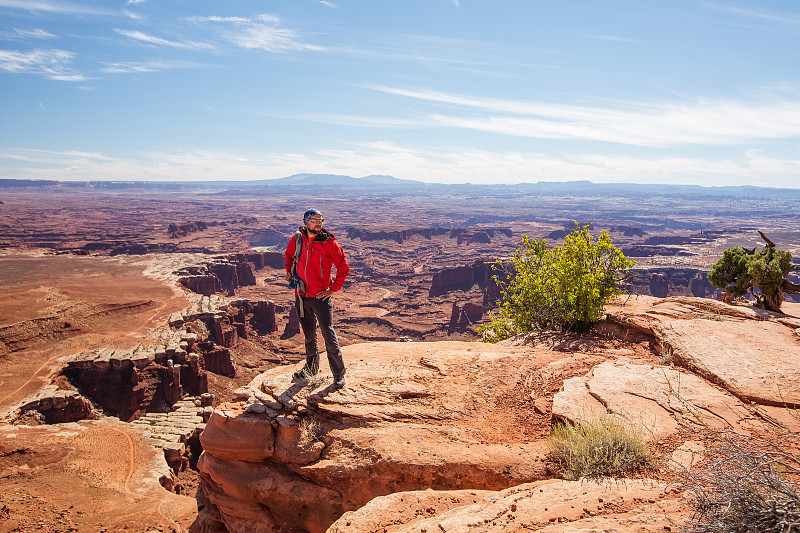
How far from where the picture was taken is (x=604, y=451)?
15.0 feet

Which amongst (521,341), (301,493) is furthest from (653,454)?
(521,341)

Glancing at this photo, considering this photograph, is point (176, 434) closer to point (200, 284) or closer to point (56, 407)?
point (56, 407)

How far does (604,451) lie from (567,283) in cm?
581

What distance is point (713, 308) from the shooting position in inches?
368

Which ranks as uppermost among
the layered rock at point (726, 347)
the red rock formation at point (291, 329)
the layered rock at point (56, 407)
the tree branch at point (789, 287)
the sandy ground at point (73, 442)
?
the tree branch at point (789, 287)

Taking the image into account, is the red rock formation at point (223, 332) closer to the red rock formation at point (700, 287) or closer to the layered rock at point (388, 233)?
the red rock formation at point (700, 287)

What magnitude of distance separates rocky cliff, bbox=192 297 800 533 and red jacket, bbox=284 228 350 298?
1.62 metres

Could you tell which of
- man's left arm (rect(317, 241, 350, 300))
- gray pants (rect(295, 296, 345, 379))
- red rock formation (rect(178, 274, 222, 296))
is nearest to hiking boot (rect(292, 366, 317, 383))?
gray pants (rect(295, 296, 345, 379))

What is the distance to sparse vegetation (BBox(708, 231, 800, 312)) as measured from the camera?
10.2m

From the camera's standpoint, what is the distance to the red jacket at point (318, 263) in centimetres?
679

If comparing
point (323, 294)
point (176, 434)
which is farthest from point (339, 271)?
point (176, 434)

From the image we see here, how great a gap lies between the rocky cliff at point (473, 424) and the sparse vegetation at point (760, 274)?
211 centimetres

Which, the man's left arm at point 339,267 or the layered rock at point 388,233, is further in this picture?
the layered rock at point 388,233

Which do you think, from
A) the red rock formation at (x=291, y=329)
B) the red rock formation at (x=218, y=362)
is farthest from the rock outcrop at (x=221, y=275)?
the red rock formation at (x=218, y=362)
